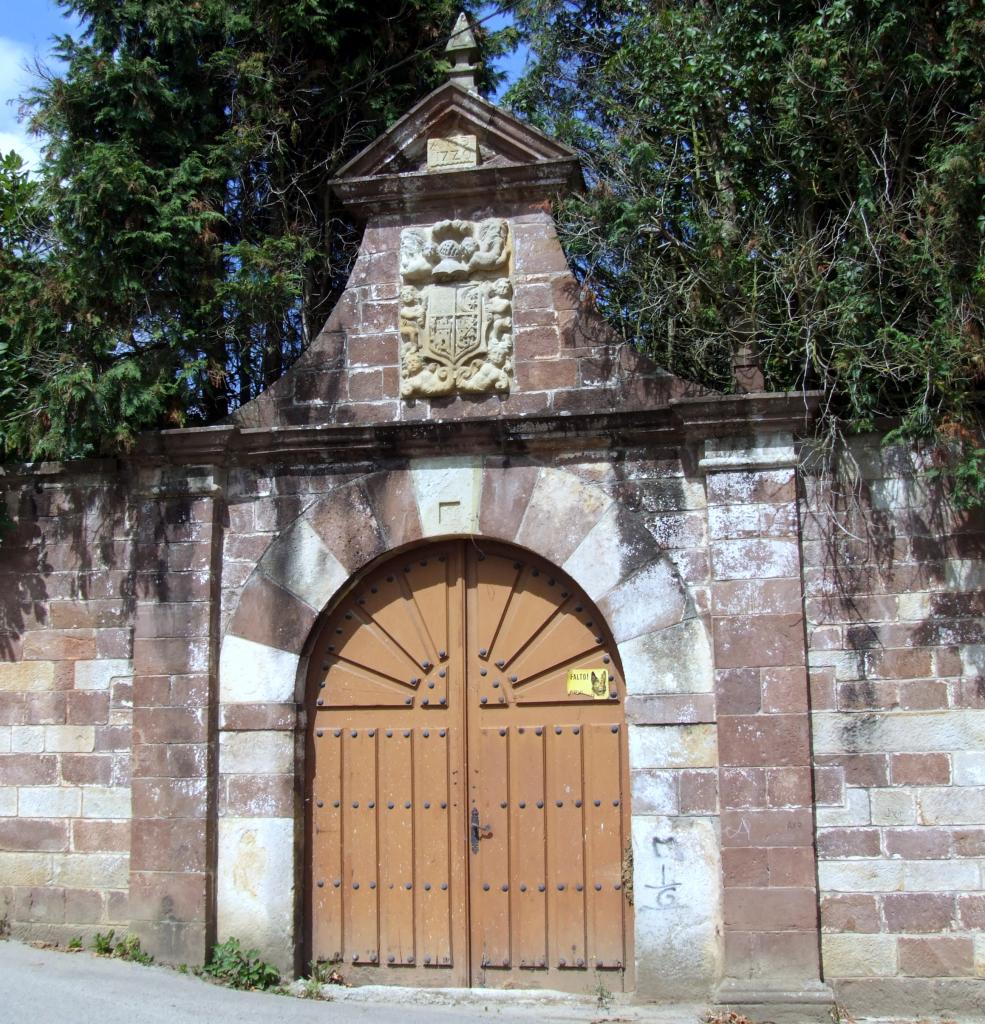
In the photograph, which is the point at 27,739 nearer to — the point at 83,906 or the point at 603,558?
the point at 83,906

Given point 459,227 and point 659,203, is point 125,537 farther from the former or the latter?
point 659,203

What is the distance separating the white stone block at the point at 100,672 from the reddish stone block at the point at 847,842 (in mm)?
3654

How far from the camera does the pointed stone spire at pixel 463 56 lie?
636 centimetres

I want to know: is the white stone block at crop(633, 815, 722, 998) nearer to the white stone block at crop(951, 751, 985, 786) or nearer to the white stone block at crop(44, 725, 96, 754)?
the white stone block at crop(951, 751, 985, 786)

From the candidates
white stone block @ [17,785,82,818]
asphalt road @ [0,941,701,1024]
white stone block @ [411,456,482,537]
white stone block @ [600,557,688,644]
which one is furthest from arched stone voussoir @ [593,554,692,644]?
white stone block @ [17,785,82,818]

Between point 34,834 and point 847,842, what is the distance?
420cm

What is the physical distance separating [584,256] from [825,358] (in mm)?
1540

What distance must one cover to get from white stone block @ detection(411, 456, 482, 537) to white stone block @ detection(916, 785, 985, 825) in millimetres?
2474

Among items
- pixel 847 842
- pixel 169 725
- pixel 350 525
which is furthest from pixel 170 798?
pixel 847 842

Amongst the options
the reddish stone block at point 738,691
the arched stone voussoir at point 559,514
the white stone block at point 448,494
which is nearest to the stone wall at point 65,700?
the white stone block at point 448,494

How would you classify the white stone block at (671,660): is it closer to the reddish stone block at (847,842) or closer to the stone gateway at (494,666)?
the stone gateway at (494,666)

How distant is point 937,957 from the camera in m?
5.21

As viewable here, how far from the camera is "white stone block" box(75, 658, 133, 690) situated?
627cm

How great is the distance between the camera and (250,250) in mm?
6793
